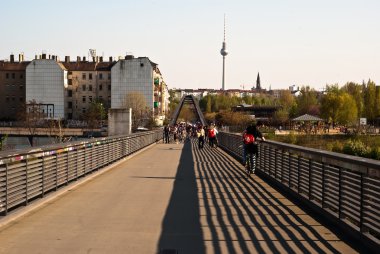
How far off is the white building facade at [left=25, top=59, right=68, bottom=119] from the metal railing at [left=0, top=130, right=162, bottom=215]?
98977 mm

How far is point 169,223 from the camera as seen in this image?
8508mm

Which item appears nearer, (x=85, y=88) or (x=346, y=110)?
(x=346, y=110)

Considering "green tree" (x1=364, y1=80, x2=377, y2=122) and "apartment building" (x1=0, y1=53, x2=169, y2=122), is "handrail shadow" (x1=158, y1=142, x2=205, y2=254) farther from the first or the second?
"green tree" (x1=364, y1=80, x2=377, y2=122)

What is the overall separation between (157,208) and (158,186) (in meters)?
3.70

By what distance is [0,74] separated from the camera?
399 feet

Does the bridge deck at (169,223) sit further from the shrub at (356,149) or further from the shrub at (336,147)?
the shrub at (336,147)

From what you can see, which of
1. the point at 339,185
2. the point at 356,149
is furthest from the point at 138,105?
the point at 339,185

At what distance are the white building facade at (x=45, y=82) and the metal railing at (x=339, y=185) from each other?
4147 inches

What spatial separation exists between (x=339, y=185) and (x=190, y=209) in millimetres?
2781

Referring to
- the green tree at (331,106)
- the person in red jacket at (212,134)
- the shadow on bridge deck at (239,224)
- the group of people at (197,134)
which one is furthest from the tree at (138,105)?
the shadow on bridge deck at (239,224)

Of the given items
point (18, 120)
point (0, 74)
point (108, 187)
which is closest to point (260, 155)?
point (108, 187)

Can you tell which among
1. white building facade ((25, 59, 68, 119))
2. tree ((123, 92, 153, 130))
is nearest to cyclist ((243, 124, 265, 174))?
tree ((123, 92, 153, 130))

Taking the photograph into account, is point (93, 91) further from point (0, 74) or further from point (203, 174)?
point (203, 174)

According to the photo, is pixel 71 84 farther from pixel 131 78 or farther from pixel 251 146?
pixel 251 146
